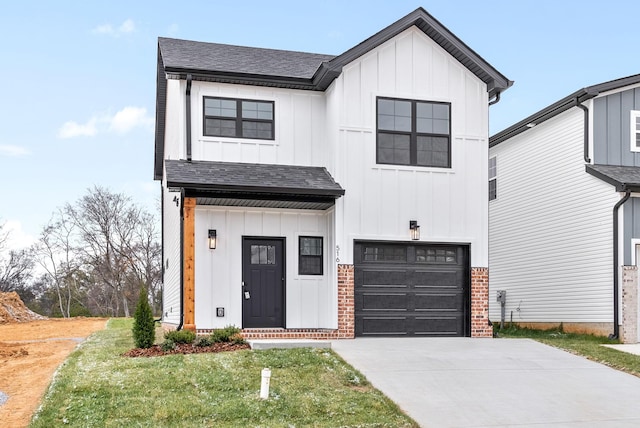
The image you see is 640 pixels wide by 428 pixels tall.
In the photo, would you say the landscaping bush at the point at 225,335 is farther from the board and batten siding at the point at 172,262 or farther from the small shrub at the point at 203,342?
the board and batten siding at the point at 172,262

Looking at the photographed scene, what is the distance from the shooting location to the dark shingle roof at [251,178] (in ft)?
46.9

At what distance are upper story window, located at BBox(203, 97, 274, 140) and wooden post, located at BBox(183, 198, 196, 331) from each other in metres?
2.19

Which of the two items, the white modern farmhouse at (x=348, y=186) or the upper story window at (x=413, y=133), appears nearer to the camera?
the white modern farmhouse at (x=348, y=186)

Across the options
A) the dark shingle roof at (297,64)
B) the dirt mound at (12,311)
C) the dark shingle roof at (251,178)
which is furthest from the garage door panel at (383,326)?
the dirt mound at (12,311)

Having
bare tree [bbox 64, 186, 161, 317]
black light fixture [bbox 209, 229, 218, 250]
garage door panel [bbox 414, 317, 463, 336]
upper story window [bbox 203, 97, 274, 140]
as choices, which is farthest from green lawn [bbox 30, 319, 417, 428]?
bare tree [bbox 64, 186, 161, 317]

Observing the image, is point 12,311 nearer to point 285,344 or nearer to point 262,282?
point 262,282

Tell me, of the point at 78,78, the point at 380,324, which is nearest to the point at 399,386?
the point at 380,324

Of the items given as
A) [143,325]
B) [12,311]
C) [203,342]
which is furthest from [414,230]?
[12,311]

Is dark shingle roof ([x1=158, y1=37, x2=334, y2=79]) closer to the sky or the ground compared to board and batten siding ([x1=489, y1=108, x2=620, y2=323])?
closer to the sky

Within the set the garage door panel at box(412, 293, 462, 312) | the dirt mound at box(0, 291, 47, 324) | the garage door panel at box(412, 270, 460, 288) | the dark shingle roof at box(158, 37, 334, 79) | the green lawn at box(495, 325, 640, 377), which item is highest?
the dark shingle roof at box(158, 37, 334, 79)

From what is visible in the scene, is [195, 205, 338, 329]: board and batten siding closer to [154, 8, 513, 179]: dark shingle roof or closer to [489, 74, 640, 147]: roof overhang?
[154, 8, 513, 179]: dark shingle roof

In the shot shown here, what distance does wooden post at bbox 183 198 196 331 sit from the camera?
1439 centimetres

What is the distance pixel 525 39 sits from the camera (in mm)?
21297

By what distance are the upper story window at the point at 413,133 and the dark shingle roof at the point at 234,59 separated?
7.12ft
